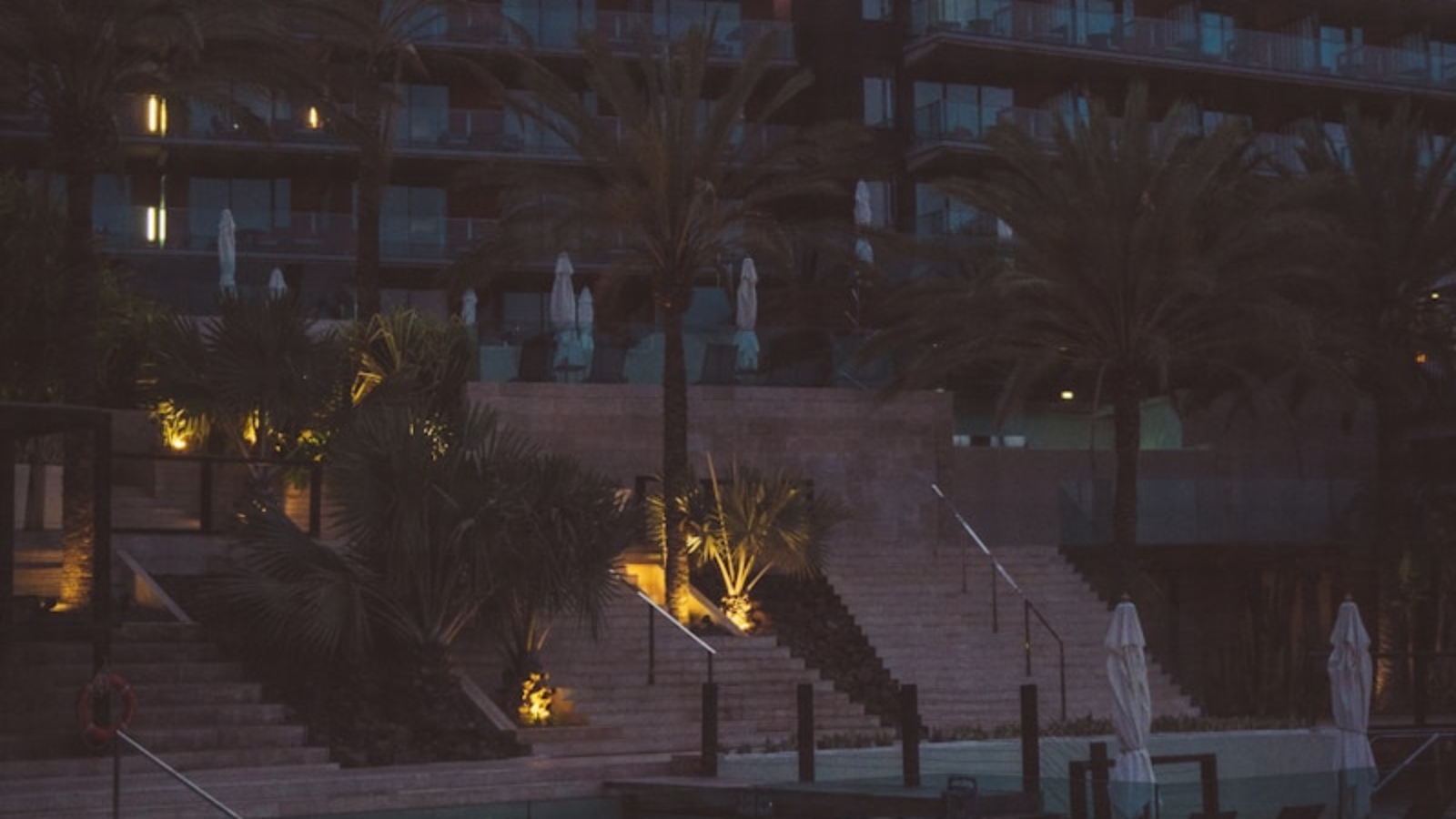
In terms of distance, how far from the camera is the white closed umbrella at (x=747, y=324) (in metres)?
41.2

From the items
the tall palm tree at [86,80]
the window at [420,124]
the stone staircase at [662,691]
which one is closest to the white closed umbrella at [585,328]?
the stone staircase at [662,691]

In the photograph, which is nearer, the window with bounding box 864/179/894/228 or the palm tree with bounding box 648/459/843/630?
the palm tree with bounding box 648/459/843/630

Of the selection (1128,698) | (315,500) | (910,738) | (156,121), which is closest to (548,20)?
(156,121)

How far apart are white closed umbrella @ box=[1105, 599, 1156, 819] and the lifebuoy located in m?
10.1

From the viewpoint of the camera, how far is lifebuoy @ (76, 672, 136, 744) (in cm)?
2438

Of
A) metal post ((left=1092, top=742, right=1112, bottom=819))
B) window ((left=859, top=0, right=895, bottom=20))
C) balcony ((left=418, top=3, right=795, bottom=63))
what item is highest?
window ((left=859, top=0, right=895, bottom=20))

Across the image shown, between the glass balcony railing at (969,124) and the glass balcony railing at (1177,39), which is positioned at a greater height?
the glass balcony railing at (1177,39)

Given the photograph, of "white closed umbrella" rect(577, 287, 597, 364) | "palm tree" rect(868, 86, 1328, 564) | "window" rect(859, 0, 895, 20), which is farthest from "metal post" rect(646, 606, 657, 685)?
"window" rect(859, 0, 895, 20)

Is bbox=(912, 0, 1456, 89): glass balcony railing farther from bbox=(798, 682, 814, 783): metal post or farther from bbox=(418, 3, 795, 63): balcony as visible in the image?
bbox=(798, 682, 814, 783): metal post

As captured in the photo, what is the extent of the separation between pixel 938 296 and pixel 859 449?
421cm

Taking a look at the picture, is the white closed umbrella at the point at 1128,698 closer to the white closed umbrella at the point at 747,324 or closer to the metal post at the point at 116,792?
the metal post at the point at 116,792

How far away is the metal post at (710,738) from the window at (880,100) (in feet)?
111

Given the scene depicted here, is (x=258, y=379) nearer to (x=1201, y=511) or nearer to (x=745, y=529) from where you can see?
(x=745, y=529)

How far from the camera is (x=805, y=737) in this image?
25.4 meters
